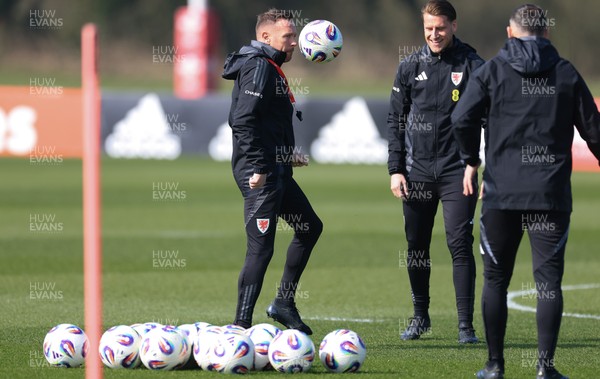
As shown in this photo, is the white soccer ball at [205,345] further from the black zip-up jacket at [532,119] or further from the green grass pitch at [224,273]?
the black zip-up jacket at [532,119]

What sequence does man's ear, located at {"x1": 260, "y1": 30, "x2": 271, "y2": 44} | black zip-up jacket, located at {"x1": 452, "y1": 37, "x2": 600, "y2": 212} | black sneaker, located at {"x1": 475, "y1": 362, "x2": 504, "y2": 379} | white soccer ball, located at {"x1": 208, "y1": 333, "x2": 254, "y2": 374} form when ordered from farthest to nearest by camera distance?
1. man's ear, located at {"x1": 260, "y1": 30, "x2": 271, "y2": 44}
2. white soccer ball, located at {"x1": 208, "y1": 333, "x2": 254, "y2": 374}
3. black sneaker, located at {"x1": 475, "y1": 362, "x2": 504, "y2": 379}
4. black zip-up jacket, located at {"x1": 452, "y1": 37, "x2": 600, "y2": 212}

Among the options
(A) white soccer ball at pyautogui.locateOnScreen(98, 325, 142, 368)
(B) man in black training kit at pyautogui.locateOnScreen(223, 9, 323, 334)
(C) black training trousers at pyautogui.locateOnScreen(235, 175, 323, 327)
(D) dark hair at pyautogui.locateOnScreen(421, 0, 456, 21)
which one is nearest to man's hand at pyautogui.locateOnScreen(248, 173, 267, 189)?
(B) man in black training kit at pyautogui.locateOnScreen(223, 9, 323, 334)

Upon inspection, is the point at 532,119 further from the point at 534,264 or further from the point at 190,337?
the point at 190,337

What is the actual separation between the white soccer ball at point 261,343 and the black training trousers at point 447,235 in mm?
1963

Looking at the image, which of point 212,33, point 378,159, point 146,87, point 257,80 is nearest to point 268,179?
point 257,80

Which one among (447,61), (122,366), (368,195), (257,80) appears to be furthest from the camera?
(368,195)

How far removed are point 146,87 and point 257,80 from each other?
43437 millimetres

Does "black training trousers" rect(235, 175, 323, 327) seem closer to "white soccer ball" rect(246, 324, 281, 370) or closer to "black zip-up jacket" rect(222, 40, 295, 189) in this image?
"black zip-up jacket" rect(222, 40, 295, 189)

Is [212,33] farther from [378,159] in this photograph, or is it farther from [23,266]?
[23,266]

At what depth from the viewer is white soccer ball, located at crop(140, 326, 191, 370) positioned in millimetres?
7629

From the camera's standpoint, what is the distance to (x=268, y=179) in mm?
8773

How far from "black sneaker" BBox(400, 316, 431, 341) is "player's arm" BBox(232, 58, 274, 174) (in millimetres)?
1796

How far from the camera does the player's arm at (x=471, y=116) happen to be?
7281 mm

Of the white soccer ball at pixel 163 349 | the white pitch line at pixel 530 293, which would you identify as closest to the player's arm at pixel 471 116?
the white soccer ball at pixel 163 349
